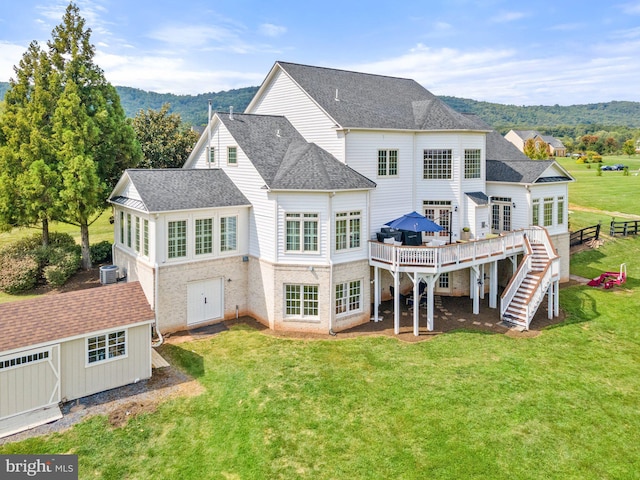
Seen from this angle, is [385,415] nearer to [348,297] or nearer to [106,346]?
[348,297]

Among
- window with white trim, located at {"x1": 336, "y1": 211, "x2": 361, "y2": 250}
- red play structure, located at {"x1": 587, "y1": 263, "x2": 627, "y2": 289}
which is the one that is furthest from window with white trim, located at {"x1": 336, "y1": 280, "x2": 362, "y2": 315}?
red play structure, located at {"x1": 587, "y1": 263, "x2": 627, "y2": 289}

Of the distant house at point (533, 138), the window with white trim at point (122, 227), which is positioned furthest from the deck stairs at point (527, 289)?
the distant house at point (533, 138)

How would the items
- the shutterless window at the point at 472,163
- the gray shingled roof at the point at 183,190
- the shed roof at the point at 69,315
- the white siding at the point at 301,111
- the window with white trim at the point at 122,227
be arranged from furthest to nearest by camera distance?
the shutterless window at the point at 472,163
the window with white trim at the point at 122,227
the white siding at the point at 301,111
the gray shingled roof at the point at 183,190
the shed roof at the point at 69,315

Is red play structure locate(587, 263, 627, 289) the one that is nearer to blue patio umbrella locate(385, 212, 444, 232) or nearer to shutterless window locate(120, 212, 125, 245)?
blue patio umbrella locate(385, 212, 444, 232)

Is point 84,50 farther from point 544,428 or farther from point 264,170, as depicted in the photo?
point 544,428

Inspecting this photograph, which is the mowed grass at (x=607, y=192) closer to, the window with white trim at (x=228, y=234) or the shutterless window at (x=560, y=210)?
the shutterless window at (x=560, y=210)
